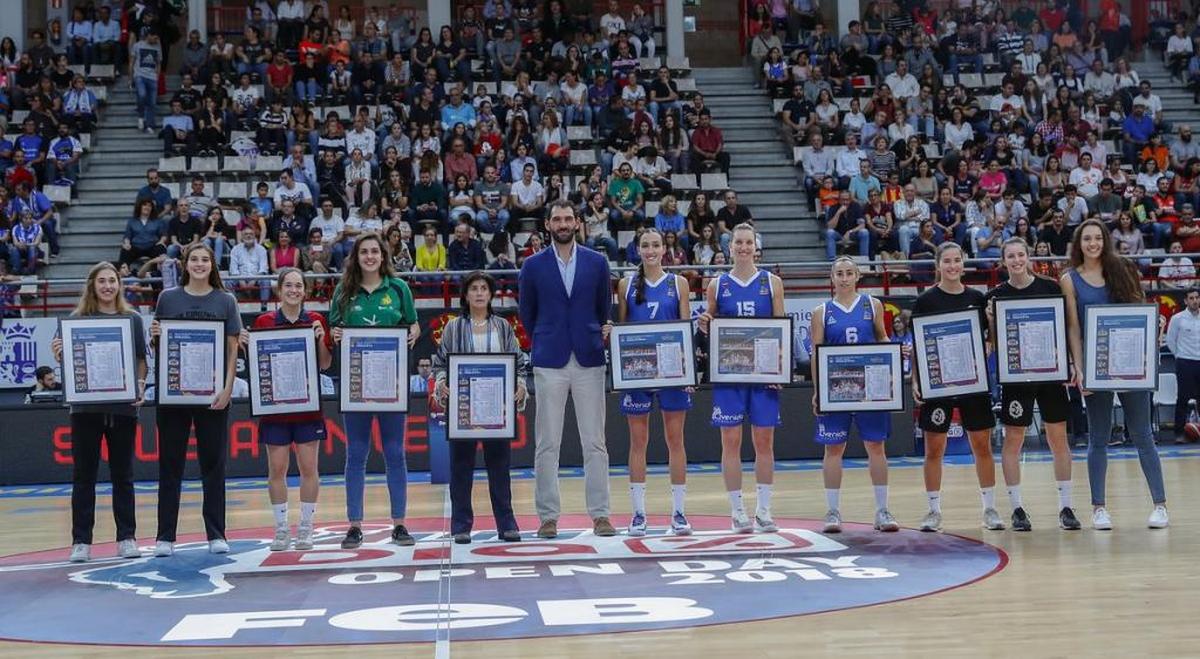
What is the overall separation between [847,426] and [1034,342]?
4.39 feet

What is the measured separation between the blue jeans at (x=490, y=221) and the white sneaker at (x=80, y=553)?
11.2 m

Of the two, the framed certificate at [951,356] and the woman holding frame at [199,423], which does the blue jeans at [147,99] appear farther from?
the framed certificate at [951,356]

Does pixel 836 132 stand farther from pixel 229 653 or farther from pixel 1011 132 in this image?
pixel 229 653

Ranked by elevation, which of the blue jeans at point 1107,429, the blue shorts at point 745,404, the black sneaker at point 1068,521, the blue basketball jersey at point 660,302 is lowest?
the black sneaker at point 1068,521

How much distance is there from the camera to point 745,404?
9297mm

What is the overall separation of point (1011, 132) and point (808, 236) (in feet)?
14.6

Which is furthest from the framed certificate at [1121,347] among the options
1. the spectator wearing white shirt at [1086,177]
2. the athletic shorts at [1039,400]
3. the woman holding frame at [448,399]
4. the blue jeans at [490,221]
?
the spectator wearing white shirt at [1086,177]

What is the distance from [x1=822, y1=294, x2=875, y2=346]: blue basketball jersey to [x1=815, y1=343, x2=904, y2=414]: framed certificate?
0.15m

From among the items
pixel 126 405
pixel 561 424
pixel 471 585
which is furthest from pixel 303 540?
pixel 471 585

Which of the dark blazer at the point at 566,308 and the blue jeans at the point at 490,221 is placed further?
the blue jeans at the point at 490,221

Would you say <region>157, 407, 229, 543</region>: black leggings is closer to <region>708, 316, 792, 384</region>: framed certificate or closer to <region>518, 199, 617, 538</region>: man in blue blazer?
<region>518, 199, 617, 538</region>: man in blue blazer

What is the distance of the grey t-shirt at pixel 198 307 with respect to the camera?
9.05 meters

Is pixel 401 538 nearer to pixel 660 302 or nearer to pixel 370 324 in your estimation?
pixel 370 324

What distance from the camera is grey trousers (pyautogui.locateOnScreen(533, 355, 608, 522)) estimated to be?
9.15 m
